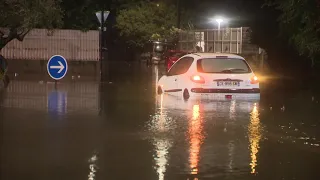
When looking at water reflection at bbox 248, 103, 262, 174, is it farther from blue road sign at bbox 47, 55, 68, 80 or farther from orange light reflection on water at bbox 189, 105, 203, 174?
blue road sign at bbox 47, 55, 68, 80

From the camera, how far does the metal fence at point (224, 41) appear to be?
38.7m

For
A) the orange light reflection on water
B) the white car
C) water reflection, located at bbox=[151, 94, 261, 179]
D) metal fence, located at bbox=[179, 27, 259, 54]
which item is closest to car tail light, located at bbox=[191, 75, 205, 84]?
the white car

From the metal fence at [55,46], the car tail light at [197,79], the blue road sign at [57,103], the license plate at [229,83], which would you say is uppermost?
the metal fence at [55,46]

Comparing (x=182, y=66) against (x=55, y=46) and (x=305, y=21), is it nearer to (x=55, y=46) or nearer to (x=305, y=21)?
(x=305, y=21)

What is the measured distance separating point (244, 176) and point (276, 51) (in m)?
28.3

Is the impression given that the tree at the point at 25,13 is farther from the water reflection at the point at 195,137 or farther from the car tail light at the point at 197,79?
the water reflection at the point at 195,137

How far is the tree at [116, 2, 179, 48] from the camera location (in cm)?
5238

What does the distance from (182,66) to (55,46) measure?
16.6 m

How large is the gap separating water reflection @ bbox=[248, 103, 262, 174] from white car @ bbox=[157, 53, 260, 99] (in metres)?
1.56

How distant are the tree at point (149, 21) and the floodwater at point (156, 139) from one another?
36.0 metres

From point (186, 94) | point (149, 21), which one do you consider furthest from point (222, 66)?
point (149, 21)

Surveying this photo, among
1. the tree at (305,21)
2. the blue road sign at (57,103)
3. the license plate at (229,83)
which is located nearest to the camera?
the blue road sign at (57,103)

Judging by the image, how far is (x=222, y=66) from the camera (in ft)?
52.7

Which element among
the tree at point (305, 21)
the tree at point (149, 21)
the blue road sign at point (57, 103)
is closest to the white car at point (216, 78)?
the blue road sign at point (57, 103)
